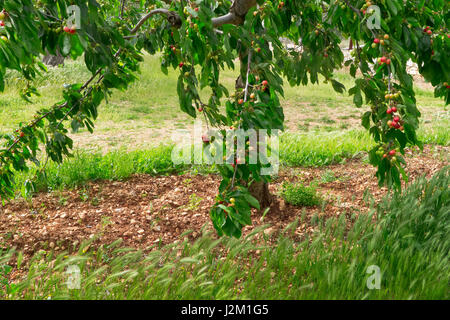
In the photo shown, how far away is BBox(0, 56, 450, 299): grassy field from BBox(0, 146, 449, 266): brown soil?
16 cm

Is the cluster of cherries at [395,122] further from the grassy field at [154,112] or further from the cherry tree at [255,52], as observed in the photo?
the grassy field at [154,112]

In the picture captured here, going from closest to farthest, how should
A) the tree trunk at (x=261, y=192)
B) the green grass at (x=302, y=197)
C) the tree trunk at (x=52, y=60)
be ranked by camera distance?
the tree trunk at (x=261, y=192) → the green grass at (x=302, y=197) → the tree trunk at (x=52, y=60)

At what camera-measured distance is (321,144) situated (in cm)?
576

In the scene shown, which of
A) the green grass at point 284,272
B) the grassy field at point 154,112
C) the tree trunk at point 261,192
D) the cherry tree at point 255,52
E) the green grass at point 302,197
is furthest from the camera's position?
the grassy field at point 154,112

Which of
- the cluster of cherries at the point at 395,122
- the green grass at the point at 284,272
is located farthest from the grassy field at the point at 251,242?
the cluster of cherries at the point at 395,122

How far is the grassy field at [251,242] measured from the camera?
2348 millimetres

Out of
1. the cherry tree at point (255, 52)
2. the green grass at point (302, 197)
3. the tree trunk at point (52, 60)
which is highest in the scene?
the tree trunk at point (52, 60)

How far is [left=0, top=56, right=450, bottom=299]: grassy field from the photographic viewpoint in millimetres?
2348

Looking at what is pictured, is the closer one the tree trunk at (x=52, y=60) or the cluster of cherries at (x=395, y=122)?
the cluster of cherries at (x=395, y=122)

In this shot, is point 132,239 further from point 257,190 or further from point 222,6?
point 222,6

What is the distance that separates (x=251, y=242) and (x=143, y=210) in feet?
4.25

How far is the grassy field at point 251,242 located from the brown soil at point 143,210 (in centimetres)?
16

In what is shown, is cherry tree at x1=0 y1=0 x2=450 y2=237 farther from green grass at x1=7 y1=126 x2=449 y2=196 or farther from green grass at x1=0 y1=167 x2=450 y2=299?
green grass at x1=7 y1=126 x2=449 y2=196
